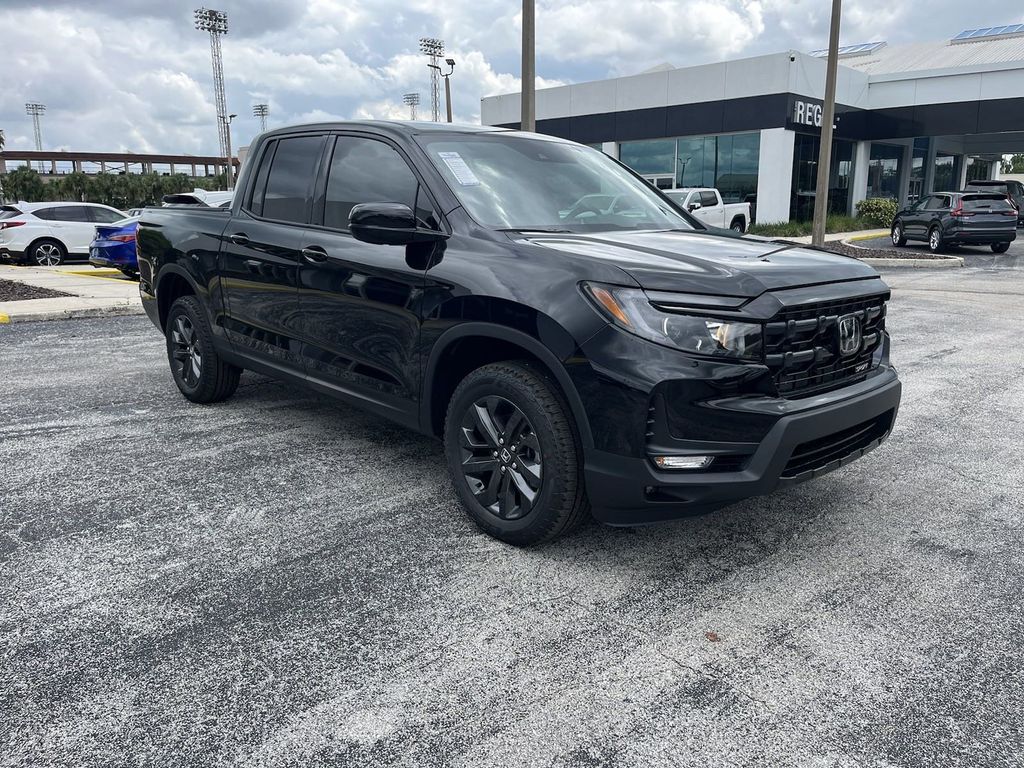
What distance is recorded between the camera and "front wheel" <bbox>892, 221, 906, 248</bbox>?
23953 mm

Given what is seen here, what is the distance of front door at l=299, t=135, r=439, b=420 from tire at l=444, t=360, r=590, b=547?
423mm

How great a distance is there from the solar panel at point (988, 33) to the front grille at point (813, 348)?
41167mm

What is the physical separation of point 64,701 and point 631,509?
1.99 metres

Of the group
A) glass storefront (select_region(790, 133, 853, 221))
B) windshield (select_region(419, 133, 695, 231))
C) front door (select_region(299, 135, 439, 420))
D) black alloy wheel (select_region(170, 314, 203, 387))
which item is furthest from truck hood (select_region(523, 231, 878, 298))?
glass storefront (select_region(790, 133, 853, 221))

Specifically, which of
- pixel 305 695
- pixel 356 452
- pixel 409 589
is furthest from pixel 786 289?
pixel 356 452

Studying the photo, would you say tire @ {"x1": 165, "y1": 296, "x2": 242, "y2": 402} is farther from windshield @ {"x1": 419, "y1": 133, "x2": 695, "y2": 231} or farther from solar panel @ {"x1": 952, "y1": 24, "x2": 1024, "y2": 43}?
solar panel @ {"x1": 952, "y1": 24, "x2": 1024, "y2": 43}

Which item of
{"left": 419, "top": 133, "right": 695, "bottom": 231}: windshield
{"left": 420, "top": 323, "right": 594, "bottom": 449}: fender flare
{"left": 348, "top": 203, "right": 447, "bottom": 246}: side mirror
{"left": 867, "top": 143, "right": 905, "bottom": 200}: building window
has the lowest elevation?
{"left": 420, "top": 323, "right": 594, "bottom": 449}: fender flare

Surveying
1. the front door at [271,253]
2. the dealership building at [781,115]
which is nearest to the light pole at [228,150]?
the dealership building at [781,115]

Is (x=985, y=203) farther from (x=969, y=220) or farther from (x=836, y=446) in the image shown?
(x=836, y=446)

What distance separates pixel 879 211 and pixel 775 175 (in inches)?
197

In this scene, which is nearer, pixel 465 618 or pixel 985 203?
pixel 465 618

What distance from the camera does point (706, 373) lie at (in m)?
3.01

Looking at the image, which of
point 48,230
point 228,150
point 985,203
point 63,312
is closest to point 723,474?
point 63,312

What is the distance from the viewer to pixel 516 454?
3.51 meters
